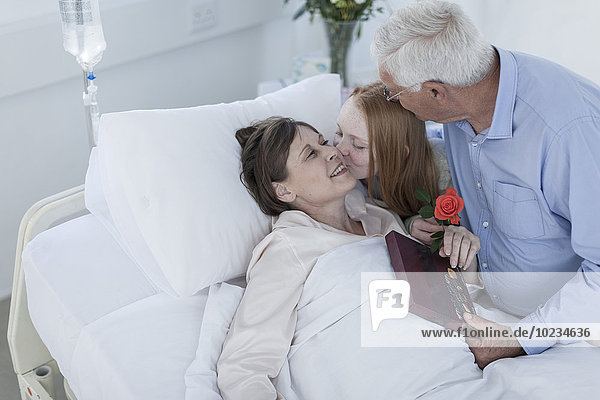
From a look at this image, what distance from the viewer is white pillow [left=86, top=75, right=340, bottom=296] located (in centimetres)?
158

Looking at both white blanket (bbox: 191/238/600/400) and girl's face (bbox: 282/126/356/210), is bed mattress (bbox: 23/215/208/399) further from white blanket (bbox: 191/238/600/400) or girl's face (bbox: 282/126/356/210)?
girl's face (bbox: 282/126/356/210)

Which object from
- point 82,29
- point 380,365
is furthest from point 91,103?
point 380,365

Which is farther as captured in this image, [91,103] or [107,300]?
[91,103]

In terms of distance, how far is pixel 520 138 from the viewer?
59.5 inches

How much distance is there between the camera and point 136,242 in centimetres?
165

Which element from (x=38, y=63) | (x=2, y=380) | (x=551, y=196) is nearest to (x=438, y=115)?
(x=551, y=196)

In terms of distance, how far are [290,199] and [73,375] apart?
25.7 inches

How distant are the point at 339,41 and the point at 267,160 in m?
1.06

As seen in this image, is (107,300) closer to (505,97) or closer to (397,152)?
(397,152)

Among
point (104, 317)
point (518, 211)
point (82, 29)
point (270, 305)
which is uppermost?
point (82, 29)

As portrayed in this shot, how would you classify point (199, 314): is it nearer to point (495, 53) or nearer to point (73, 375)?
point (73, 375)

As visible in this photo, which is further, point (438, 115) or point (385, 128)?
point (385, 128)

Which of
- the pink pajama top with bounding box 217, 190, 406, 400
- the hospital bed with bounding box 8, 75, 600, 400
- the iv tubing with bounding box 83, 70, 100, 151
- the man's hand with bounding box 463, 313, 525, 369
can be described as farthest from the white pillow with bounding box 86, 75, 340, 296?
the man's hand with bounding box 463, 313, 525, 369

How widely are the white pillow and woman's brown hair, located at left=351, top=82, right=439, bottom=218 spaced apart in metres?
0.34
